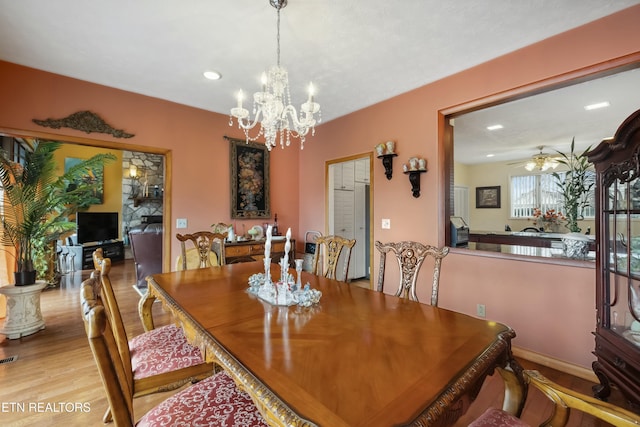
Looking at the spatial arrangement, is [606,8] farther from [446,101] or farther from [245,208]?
[245,208]

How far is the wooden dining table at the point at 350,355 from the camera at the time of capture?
2.35 ft

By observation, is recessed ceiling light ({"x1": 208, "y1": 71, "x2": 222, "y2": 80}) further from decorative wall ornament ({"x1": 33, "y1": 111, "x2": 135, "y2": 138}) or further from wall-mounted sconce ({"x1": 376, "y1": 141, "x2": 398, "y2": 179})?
wall-mounted sconce ({"x1": 376, "y1": 141, "x2": 398, "y2": 179})

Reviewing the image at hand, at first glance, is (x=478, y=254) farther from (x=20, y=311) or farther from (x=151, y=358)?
(x=20, y=311)

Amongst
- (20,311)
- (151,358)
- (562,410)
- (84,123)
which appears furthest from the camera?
(84,123)

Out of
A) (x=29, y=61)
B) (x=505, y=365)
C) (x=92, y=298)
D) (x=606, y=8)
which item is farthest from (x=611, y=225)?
(x=29, y=61)

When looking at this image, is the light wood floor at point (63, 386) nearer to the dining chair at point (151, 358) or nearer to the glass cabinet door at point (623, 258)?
the dining chair at point (151, 358)

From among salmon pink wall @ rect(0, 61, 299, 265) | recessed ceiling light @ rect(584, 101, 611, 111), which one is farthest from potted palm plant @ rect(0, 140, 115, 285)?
recessed ceiling light @ rect(584, 101, 611, 111)

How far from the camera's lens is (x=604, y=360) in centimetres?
173

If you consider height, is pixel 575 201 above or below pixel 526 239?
above

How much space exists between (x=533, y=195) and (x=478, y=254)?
5315 mm

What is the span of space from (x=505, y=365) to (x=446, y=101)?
255 centimetres

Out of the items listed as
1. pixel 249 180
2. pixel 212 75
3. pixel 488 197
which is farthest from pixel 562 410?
pixel 488 197

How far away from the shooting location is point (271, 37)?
88.4 inches

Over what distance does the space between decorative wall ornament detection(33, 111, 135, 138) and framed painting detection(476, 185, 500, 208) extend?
25.2ft
